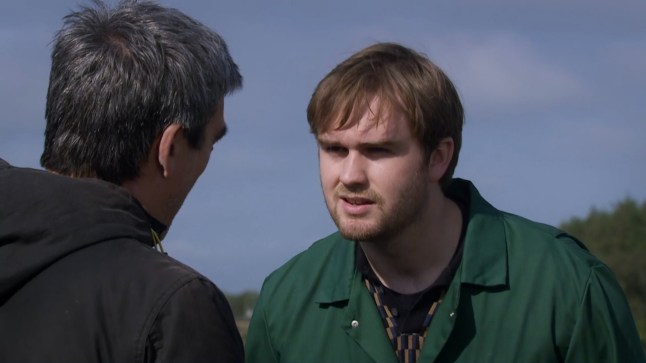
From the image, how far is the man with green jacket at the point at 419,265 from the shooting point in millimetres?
3861

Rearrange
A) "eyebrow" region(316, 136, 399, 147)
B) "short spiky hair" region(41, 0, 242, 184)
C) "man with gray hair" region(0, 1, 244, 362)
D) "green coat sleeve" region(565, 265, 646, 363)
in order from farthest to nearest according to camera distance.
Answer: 1. "eyebrow" region(316, 136, 399, 147)
2. "green coat sleeve" region(565, 265, 646, 363)
3. "short spiky hair" region(41, 0, 242, 184)
4. "man with gray hair" region(0, 1, 244, 362)

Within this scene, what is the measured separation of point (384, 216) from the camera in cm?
389

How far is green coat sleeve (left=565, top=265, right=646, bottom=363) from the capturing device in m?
Answer: 3.77

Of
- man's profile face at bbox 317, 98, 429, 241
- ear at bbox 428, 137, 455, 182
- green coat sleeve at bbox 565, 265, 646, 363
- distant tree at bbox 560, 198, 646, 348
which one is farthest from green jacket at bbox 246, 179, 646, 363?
distant tree at bbox 560, 198, 646, 348

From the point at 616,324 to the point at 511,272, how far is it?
1.34ft

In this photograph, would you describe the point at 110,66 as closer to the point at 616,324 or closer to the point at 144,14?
the point at 144,14

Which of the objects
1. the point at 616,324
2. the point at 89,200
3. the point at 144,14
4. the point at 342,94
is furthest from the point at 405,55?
the point at 89,200

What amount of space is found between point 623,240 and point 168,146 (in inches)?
1712

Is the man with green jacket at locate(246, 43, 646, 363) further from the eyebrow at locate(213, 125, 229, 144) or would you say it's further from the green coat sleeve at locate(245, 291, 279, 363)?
the eyebrow at locate(213, 125, 229, 144)

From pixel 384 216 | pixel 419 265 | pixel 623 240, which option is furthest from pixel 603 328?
pixel 623 240

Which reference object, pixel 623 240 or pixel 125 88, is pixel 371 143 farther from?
pixel 623 240

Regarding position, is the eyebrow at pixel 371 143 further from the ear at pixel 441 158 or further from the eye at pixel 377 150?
the ear at pixel 441 158

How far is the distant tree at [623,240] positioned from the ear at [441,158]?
37829 millimetres

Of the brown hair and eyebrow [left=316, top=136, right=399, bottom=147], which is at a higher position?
the brown hair
